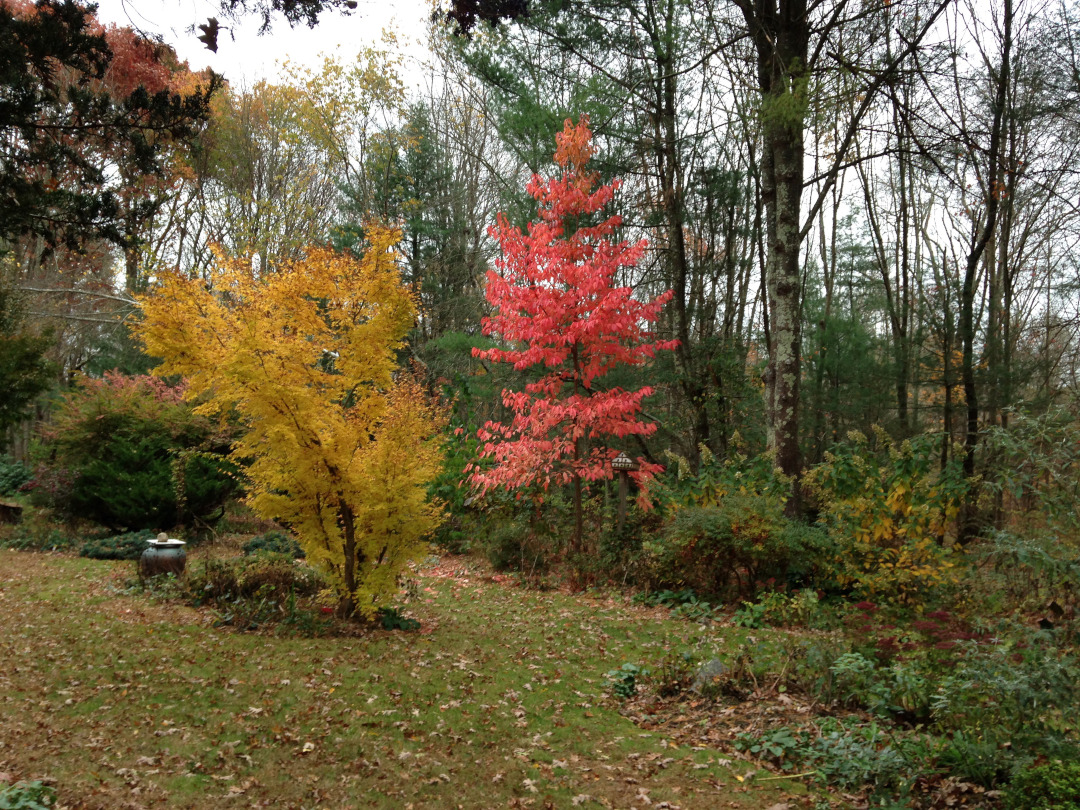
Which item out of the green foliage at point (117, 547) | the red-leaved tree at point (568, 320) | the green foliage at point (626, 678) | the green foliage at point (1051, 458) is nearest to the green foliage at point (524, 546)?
the red-leaved tree at point (568, 320)

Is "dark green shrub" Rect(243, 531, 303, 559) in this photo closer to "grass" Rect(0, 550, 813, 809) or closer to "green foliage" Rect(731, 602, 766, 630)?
"grass" Rect(0, 550, 813, 809)

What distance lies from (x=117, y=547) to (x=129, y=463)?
64.2 inches

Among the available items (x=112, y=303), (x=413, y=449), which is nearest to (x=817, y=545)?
(x=413, y=449)

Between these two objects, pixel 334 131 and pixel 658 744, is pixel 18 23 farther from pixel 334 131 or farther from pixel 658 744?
pixel 334 131

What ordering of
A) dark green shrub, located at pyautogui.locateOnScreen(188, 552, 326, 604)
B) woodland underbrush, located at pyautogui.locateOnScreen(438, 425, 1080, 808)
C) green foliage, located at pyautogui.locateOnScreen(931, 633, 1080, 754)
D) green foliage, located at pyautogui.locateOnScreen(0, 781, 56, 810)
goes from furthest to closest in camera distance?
dark green shrub, located at pyautogui.locateOnScreen(188, 552, 326, 604) < woodland underbrush, located at pyautogui.locateOnScreen(438, 425, 1080, 808) < green foliage, located at pyautogui.locateOnScreen(931, 633, 1080, 754) < green foliage, located at pyautogui.locateOnScreen(0, 781, 56, 810)

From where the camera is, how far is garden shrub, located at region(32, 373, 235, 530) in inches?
450

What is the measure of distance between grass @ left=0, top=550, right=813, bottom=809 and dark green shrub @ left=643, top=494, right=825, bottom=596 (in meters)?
1.06

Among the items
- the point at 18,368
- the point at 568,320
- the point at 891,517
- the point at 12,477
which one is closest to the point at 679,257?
the point at 568,320

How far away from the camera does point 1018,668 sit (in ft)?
12.2

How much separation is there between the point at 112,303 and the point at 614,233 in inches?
610

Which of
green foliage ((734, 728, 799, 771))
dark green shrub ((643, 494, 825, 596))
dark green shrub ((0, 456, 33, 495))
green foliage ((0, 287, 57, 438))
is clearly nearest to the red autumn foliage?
dark green shrub ((643, 494, 825, 596))

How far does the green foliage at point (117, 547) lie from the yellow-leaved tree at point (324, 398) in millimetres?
4940

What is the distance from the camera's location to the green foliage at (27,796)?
3127 mm

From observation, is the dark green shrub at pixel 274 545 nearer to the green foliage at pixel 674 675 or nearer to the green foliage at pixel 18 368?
the green foliage at pixel 18 368
